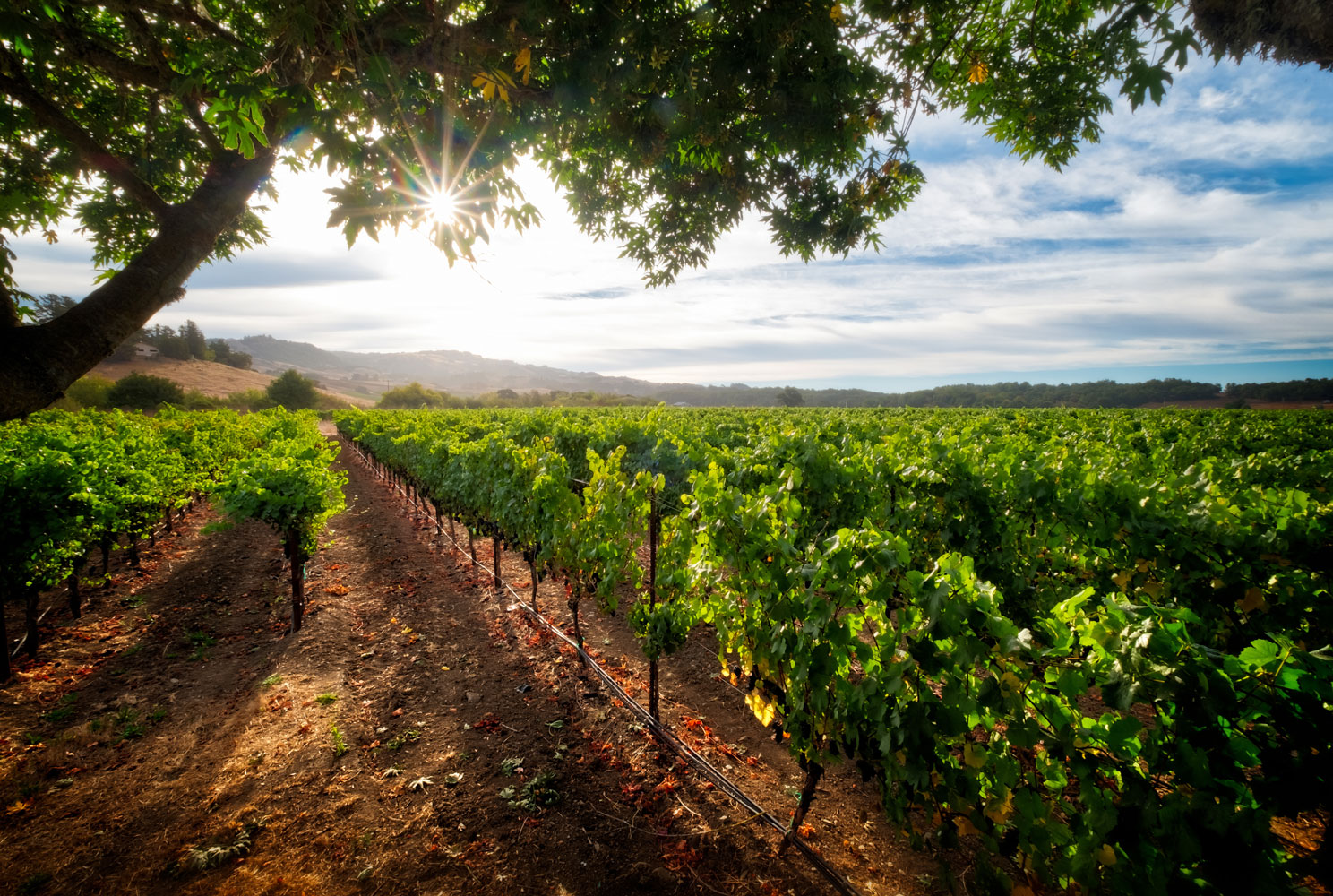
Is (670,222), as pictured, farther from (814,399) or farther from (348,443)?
(814,399)

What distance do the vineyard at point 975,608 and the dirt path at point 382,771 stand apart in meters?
0.27

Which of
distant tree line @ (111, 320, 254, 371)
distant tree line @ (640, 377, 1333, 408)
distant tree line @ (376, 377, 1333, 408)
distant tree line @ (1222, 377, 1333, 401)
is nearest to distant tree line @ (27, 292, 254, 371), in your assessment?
distant tree line @ (111, 320, 254, 371)

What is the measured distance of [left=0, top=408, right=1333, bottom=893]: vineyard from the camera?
1.63 metres

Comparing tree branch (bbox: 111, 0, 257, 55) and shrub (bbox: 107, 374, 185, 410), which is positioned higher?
tree branch (bbox: 111, 0, 257, 55)

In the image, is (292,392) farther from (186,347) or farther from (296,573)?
(296,573)

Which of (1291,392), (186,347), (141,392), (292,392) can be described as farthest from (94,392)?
(1291,392)

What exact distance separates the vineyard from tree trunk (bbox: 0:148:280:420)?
112 inches

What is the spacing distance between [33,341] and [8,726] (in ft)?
12.2

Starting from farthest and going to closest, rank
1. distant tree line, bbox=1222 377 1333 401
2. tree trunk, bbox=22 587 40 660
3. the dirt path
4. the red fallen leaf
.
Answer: distant tree line, bbox=1222 377 1333 401 → tree trunk, bbox=22 587 40 660 → the red fallen leaf → the dirt path

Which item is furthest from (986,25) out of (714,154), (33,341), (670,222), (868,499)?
(33,341)

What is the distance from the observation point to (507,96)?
→ 327 centimetres

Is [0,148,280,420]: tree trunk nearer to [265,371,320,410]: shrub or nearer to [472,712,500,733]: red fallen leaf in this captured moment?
[472,712,500,733]: red fallen leaf

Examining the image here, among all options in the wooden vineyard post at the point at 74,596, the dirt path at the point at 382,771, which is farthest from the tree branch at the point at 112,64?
the wooden vineyard post at the point at 74,596

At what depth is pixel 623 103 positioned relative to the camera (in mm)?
3932
